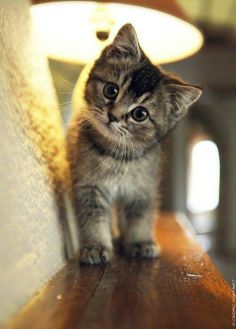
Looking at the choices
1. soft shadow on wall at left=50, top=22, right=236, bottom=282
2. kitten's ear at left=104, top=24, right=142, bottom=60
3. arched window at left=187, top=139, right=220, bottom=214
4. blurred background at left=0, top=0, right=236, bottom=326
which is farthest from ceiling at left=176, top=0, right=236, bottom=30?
kitten's ear at left=104, top=24, right=142, bottom=60

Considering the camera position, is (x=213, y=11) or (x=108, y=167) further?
(x=213, y=11)

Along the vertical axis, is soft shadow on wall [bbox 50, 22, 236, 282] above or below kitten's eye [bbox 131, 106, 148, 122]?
below

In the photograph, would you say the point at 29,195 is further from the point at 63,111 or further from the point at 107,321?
the point at 63,111

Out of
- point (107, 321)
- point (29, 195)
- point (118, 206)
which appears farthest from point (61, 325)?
point (118, 206)

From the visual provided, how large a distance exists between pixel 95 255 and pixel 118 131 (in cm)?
27

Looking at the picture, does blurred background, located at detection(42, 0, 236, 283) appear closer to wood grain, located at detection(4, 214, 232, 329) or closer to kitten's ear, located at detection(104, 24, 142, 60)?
kitten's ear, located at detection(104, 24, 142, 60)

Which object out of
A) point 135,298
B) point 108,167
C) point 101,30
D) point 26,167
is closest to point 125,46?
point 101,30

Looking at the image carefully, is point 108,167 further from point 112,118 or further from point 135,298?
point 135,298

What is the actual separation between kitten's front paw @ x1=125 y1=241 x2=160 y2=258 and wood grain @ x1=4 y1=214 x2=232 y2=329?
6 cm

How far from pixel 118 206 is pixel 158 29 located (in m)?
0.46

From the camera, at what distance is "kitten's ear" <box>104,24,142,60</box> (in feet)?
2.99

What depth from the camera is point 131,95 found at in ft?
2.97

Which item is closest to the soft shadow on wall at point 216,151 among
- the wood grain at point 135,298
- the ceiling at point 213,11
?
the ceiling at point 213,11

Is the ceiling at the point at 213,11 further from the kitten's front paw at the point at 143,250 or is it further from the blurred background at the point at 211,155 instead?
the kitten's front paw at the point at 143,250
